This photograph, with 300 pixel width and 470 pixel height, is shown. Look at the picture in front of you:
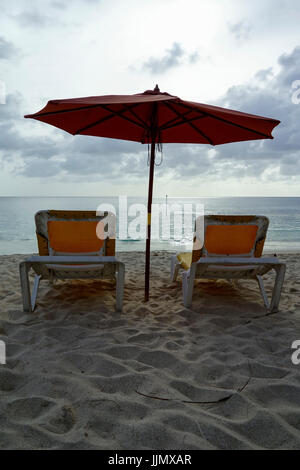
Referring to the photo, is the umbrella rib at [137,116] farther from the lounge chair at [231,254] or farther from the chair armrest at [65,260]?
the chair armrest at [65,260]

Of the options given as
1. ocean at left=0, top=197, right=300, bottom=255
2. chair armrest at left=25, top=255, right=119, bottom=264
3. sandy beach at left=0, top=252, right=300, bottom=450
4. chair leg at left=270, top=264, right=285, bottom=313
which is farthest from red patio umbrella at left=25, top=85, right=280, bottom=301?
ocean at left=0, top=197, right=300, bottom=255

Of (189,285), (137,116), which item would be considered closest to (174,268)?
(189,285)

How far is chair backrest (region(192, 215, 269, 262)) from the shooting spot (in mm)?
3686

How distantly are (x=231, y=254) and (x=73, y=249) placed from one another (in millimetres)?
2035

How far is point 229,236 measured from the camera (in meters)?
3.78

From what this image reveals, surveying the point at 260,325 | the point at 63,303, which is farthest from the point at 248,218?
the point at 63,303

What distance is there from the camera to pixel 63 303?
12.5ft

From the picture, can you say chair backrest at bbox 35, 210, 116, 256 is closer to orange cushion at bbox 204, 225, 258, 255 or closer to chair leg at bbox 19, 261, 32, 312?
chair leg at bbox 19, 261, 32, 312

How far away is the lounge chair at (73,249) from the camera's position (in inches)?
135

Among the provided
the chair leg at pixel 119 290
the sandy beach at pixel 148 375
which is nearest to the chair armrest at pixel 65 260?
the chair leg at pixel 119 290

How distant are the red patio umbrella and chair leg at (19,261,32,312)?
146 cm

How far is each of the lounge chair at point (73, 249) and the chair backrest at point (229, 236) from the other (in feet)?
3.46

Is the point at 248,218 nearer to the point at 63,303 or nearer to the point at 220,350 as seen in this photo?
the point at 220,350
